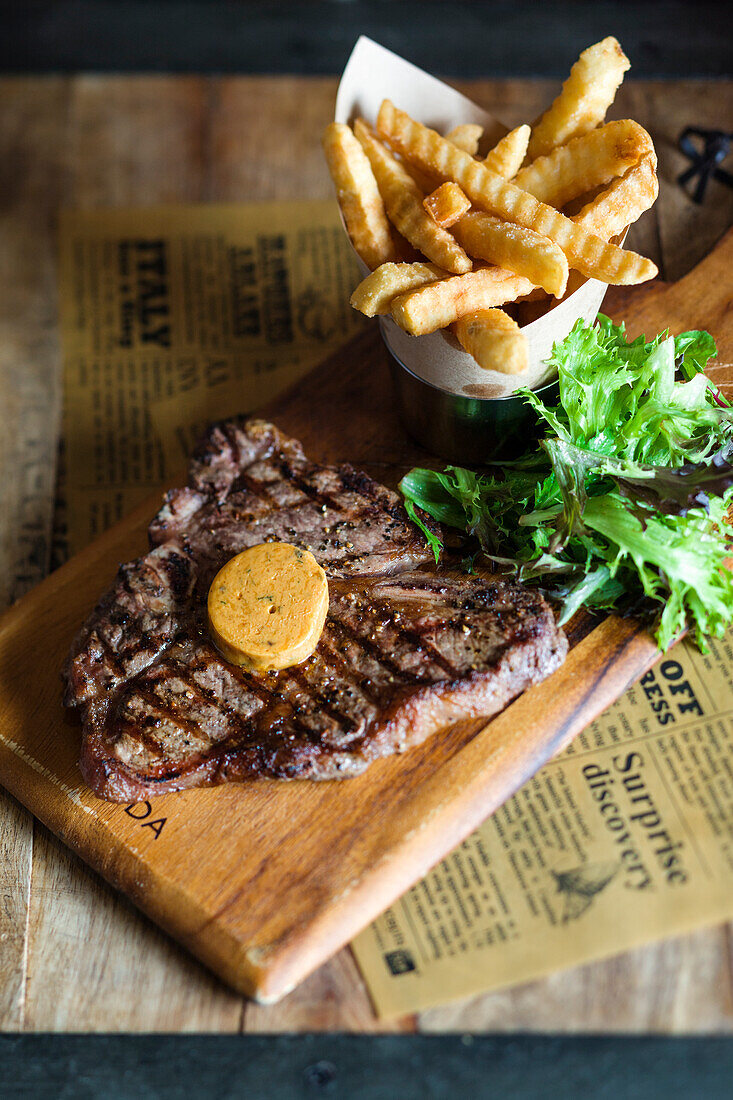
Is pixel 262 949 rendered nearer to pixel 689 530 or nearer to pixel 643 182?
pixel 689 530

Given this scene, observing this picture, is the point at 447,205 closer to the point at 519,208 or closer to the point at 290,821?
the point at 519,208

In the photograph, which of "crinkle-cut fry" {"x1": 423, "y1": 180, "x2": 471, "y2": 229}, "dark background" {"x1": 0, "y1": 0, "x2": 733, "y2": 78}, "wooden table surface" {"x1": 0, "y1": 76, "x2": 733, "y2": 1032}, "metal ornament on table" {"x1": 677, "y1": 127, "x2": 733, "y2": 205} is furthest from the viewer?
"dark background" {"x1": 0, "y1": 0, "x2": 733, "y2": 78}

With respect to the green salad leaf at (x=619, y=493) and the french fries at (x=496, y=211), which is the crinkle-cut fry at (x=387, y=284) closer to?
the french fries at (x=496, y=211)

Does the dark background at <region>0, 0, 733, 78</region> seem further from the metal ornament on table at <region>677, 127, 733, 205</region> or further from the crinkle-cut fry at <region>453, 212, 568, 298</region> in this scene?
the crinkle-cut fry at <region>453, 212, 568, 298</region>

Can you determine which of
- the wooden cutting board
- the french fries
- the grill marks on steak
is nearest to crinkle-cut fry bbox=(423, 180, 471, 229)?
the french fries

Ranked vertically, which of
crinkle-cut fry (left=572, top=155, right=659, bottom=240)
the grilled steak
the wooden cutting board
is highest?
crinkle-cut fry (left=572, top=155, right=659, bottom=240)

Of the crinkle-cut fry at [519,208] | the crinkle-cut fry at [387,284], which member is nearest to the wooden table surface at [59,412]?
the crinkle-cut fry at [519,208]
